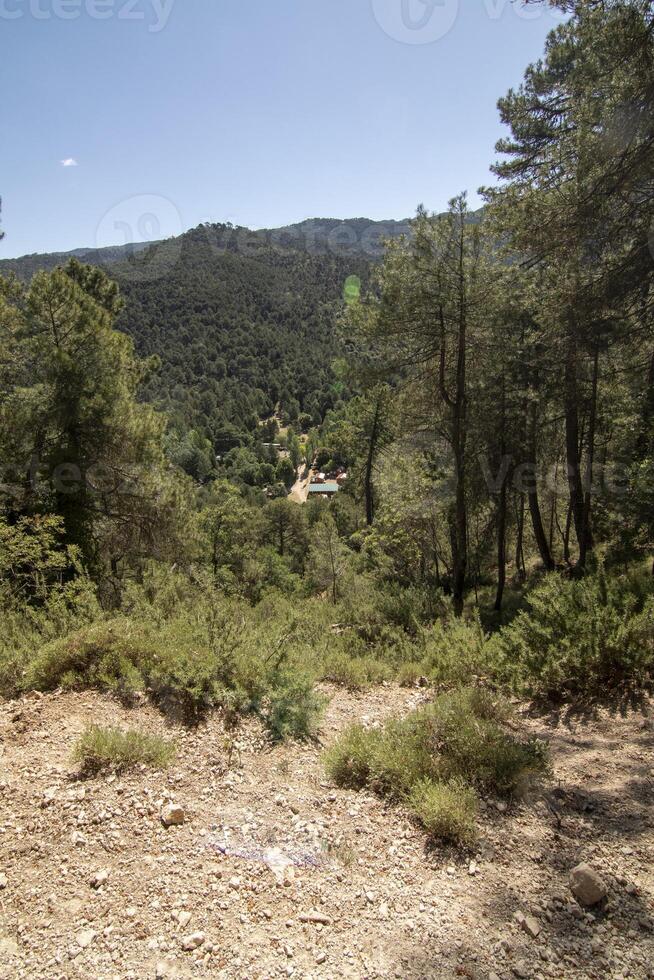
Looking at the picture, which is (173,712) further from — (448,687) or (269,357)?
(269,357)

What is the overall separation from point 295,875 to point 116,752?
1.69 meters

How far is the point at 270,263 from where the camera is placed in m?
161

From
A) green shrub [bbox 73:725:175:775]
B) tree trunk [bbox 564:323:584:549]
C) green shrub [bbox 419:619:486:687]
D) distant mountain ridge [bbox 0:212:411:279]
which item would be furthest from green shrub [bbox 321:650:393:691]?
distant mountain ridge [bbox 0:212:411:279]

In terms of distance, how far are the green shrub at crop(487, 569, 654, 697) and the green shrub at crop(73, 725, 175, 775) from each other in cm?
374

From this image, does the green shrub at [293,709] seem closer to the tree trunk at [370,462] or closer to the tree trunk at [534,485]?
the tree trunk at [534,485]

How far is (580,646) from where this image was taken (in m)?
5.44

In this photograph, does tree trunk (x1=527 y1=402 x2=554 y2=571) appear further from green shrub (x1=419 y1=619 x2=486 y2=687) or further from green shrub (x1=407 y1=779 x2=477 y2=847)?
green shrub (x1=407 y1=779 x2=477 y2=847)

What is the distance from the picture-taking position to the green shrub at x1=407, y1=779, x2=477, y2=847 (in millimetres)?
3213

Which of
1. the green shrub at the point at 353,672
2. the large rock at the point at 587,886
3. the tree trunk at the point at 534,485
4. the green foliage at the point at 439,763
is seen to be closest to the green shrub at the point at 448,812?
the green foliage at the point at 439,763

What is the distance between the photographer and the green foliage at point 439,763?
3316mm

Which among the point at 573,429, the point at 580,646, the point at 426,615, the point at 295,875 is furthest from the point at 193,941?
the point at 573,429

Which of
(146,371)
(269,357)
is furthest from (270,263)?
(146,371)

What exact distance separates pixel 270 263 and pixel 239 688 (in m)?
173

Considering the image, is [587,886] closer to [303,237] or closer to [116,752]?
[116,752]
